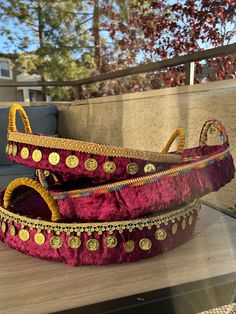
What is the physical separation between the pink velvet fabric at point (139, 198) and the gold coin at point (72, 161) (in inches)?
2.8

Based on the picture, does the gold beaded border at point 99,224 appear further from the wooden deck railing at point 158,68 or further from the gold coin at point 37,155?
the wooden deck railing at point 158,68

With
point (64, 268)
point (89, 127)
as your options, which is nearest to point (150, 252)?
point (64, 268)

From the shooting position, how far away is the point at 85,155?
584mm

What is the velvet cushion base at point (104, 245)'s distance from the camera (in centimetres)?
61

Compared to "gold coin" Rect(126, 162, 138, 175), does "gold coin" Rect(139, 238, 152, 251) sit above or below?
below

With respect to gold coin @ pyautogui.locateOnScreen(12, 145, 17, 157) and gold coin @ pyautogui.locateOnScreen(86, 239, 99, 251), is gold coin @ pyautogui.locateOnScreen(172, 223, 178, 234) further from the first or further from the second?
gold coin @ pyautogui.locateOnScreen(12, 145, 17, 157)

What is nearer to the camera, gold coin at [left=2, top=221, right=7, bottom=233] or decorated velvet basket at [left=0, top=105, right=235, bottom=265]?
decorated velvet basket at [left=0, top=105, right=235, bottom=265]

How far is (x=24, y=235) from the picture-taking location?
2.17 feet

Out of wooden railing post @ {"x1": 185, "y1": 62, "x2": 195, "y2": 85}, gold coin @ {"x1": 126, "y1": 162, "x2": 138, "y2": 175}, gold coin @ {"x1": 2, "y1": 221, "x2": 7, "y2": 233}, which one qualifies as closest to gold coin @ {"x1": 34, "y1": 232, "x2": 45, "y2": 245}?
gold coin @ {"x1": 2, "y1": 221, "x2": 7, "y2": 233}

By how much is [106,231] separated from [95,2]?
235 centimetres

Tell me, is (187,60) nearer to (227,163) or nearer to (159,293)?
(227,163)

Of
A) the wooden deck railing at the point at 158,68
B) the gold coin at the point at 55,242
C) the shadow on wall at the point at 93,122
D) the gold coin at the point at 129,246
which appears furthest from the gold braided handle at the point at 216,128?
the shadow on wall at the point at 93,122

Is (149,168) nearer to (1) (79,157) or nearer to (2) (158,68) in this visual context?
(1) (79,157)

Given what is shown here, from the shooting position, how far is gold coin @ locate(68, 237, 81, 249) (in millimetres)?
610
